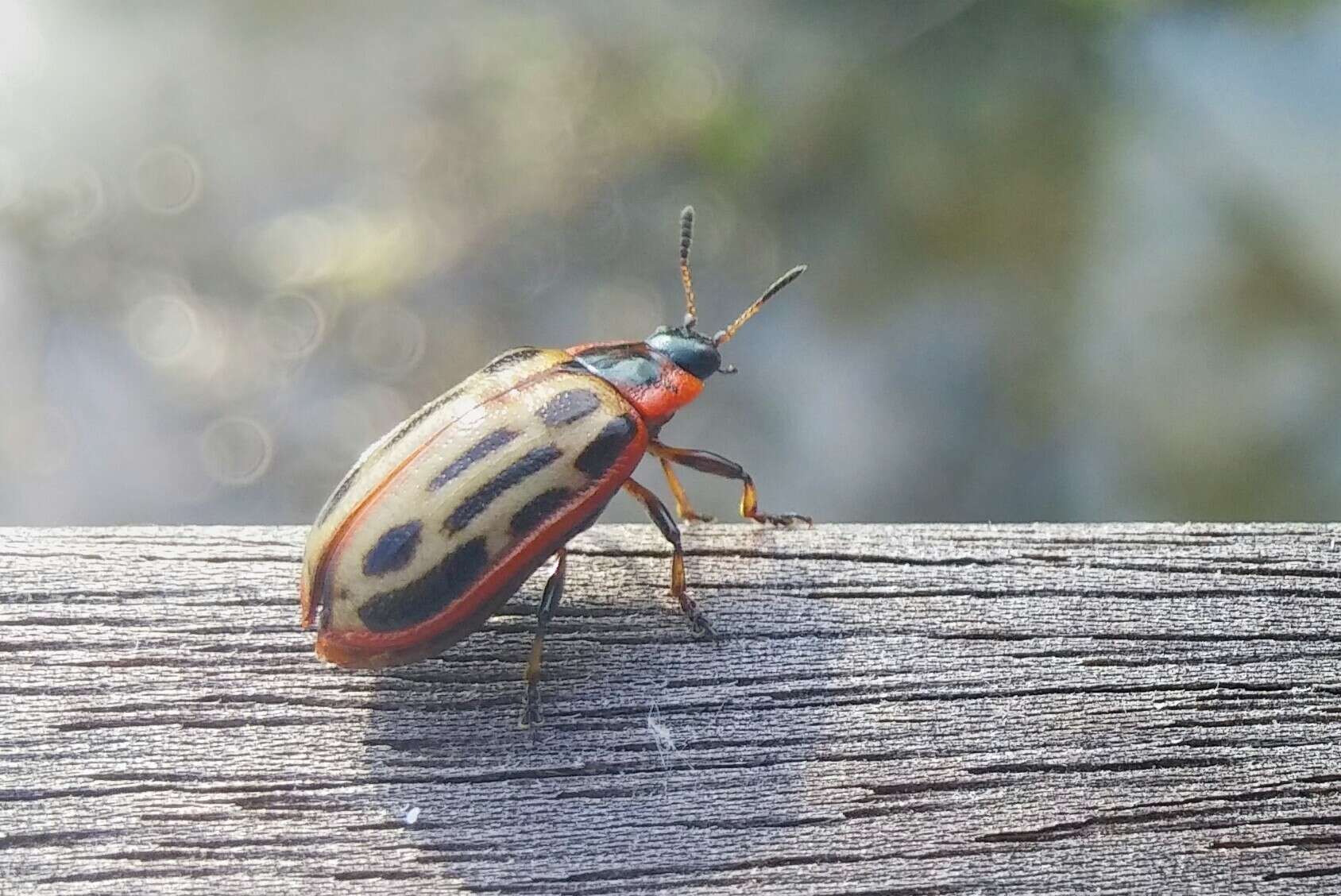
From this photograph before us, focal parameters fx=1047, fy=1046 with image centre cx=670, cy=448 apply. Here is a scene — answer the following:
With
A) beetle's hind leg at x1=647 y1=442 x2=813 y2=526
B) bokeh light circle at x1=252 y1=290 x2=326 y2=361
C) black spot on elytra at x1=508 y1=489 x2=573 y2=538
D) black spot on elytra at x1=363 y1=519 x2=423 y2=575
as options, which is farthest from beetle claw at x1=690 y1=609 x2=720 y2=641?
bokeh light circle at x1=252 y1=290 x2=326 y2=361

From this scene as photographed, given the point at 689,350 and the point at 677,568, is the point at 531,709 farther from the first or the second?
the point at 689,350

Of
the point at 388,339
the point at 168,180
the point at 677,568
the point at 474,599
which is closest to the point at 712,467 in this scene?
the point at 677,568

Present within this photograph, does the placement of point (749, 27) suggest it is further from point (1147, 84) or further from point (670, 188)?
point (1147, 84)

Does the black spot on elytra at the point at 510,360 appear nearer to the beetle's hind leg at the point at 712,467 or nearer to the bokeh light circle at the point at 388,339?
the beetle's hind leg at the point at 712,467

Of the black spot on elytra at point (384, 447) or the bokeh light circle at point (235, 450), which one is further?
the bokeh light circle at point (235, 450)

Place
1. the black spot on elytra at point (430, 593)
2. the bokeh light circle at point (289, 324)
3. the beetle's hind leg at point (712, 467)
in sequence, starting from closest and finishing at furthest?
the black spot on elytra at point (430, 593)
the beetle's hind leg at point (712, 467)
the bokeh light circle at point (289, 324)

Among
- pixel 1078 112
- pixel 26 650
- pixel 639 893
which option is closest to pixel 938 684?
pixel 639 893

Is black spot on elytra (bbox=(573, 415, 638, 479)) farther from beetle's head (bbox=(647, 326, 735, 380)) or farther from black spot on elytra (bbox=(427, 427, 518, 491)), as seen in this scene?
beetle's head (bbox=(647, 326, 735, 380))

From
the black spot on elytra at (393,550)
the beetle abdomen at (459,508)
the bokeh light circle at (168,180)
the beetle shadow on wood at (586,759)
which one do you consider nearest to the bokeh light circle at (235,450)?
the bokeh light circle at (168,180)
